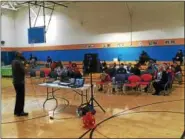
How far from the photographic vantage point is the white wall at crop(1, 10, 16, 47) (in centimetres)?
1822

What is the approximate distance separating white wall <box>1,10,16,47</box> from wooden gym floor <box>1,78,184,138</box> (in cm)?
1138

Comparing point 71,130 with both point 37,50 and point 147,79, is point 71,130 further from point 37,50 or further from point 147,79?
point 37,50

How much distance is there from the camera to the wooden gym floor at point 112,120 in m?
4.83

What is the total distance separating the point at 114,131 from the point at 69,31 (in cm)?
1257

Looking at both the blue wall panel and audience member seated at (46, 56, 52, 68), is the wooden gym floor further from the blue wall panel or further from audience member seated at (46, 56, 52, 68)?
audience member seated at (46, 56, 52, 68)

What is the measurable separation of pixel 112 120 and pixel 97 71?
135 cm

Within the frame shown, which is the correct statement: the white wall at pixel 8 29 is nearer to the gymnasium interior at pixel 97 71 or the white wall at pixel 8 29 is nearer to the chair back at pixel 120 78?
the gymnasium interior at pixel 97 71

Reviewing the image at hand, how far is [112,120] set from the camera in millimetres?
5793

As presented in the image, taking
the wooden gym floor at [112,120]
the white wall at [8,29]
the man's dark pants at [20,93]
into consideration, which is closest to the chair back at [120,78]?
the wooden gym floor at [112,120]

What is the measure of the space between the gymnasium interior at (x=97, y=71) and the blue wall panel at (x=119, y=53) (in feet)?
0.19

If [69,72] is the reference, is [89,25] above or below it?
above

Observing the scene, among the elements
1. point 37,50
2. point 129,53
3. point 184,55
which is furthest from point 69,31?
point 184,55

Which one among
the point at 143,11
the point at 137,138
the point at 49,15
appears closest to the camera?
the point at 137,138

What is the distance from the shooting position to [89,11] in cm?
1570
